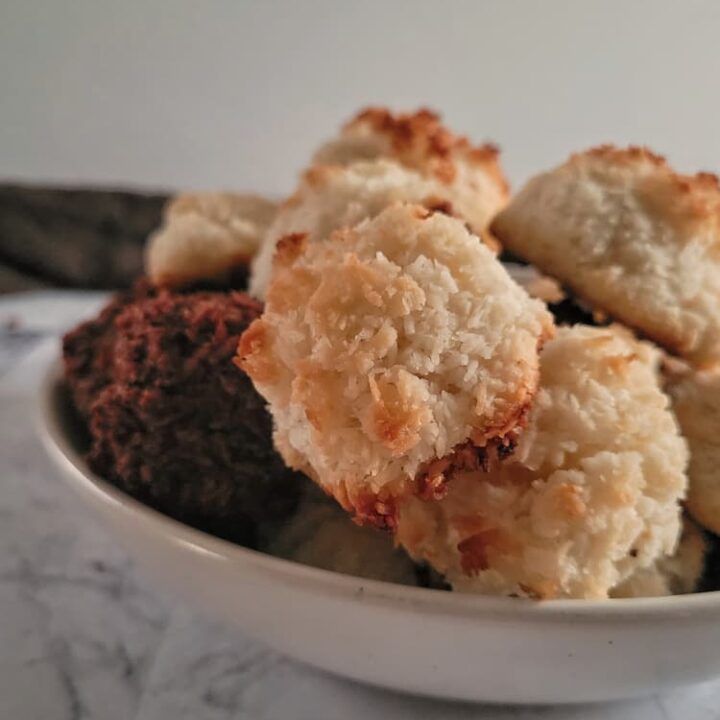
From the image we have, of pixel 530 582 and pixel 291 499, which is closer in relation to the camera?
pixel 530 582

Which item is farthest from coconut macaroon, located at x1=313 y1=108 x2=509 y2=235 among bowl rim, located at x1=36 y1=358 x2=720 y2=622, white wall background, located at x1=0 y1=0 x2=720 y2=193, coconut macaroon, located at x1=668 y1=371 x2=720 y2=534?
white wall background, located at x1=0 y1=0 x2=720 y2=193

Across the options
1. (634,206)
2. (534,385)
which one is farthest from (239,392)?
(634,206)

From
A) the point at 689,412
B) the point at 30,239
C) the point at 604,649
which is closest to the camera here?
the point at 604,649

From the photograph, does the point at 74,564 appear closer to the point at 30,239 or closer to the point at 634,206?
the point at 634,206

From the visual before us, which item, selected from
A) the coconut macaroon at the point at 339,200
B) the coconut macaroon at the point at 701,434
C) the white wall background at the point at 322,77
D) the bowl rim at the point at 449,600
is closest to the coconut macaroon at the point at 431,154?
the coconut macaroon at the point at 339,200

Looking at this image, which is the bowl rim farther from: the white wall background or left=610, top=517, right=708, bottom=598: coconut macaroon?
the white wall background

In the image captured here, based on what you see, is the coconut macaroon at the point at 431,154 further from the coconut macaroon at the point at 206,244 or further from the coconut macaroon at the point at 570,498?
the coconut macaroon at the point at 570,498
